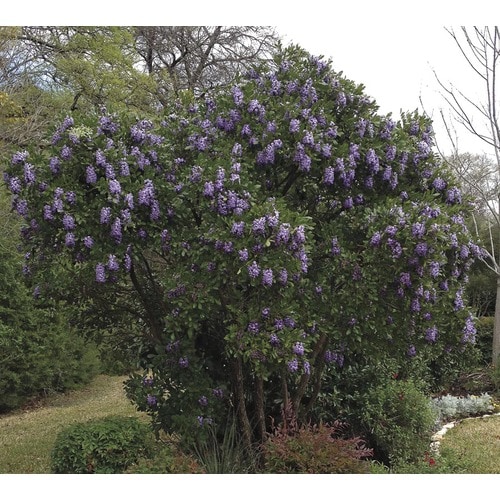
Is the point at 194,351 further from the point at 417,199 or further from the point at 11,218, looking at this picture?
the point at 11,218

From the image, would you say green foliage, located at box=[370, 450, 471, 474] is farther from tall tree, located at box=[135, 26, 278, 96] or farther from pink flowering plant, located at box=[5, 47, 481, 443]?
tall tree, located at box=[135, 26, 278, 96]

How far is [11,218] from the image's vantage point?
395 inches

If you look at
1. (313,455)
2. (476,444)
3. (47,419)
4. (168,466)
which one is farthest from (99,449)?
(47,419)

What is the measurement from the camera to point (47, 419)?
8.39 meters

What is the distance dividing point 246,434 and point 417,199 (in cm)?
214

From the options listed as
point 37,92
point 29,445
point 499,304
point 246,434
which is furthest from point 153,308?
point 37,92

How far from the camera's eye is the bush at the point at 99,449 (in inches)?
188

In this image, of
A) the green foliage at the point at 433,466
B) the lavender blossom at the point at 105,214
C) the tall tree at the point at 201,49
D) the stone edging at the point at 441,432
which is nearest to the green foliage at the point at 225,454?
the green foliage at the point at 433,466

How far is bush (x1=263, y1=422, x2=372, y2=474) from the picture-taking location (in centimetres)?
432

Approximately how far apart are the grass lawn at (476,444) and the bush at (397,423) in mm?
241

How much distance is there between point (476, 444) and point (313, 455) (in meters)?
2.68

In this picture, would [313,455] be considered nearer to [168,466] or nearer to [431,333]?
[168,466]

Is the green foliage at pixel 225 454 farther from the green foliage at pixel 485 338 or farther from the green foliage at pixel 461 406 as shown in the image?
the green foliage at pixel 485 338
